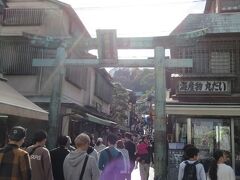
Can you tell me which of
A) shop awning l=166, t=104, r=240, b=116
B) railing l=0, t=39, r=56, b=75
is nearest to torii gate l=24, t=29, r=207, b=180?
shop awning l=166, t=104, r=240, b=116

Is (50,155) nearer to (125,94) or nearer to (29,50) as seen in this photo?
(29,50)

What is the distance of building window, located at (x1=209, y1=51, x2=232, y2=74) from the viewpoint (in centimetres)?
1608

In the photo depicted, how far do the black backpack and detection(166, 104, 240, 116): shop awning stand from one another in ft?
28.0

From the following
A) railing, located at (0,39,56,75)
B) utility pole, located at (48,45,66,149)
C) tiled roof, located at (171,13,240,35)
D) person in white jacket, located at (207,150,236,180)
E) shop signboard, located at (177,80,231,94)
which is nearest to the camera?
person in white jacket, located at (207,150,236,180)

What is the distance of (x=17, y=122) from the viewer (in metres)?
14.4

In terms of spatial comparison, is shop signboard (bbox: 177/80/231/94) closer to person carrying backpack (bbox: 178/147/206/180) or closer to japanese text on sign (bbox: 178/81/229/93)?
japanese text on sign (bbox: 178/81/229/93)

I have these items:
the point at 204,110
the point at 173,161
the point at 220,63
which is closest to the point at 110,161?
the point at 173,161

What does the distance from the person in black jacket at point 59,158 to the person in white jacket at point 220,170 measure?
101 inches

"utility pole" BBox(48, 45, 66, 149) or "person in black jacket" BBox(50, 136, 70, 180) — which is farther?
"utility pole" BBox(48, 45, 66, 149)

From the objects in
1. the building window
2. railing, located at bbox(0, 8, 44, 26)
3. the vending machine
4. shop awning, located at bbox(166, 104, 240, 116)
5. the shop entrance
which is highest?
railing, located at bbox(0, 8, 44, 26)

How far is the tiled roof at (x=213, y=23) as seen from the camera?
16.8 m

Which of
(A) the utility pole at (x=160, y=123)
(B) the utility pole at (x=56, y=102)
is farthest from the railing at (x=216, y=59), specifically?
(B) the utility pole at (x=56, y=102)

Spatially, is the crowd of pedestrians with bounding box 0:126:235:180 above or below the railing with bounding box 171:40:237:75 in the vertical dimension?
below

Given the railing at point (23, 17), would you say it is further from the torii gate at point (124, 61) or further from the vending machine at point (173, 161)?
the vending machine at point (173, 161)
